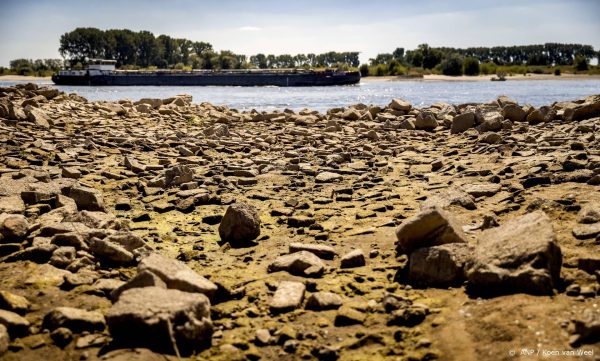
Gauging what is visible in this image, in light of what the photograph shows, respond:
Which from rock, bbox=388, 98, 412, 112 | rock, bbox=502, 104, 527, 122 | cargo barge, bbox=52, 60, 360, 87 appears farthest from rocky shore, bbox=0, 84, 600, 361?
cargo barge, bbox=52, 60, 360, 87

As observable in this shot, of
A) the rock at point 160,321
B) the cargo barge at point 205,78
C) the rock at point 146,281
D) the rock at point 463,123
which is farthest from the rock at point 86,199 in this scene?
the cargo barge at point 205,78

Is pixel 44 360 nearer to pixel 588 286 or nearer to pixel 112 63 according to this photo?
pixel 588 286

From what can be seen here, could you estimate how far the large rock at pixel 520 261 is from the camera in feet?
11.6

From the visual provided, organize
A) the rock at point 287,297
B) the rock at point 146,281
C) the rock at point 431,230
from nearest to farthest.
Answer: the rock at point 146,281 → the rock at point 287,297 → the rock at point 431,230

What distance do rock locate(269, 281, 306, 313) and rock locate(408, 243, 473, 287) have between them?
904 millimetres

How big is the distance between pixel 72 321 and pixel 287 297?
4.89 feet

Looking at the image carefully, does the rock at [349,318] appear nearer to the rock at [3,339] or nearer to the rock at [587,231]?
the rock at [3,339]

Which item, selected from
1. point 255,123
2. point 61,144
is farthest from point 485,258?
point 255,123

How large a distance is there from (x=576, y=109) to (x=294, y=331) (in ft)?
40.3

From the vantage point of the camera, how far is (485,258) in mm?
3818

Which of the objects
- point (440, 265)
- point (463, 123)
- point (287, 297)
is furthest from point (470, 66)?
point (287, 297)

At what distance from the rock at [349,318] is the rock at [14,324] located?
2032mm

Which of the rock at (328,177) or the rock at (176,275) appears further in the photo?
the rock at (328,177)

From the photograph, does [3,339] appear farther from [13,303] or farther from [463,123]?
[463,123]
